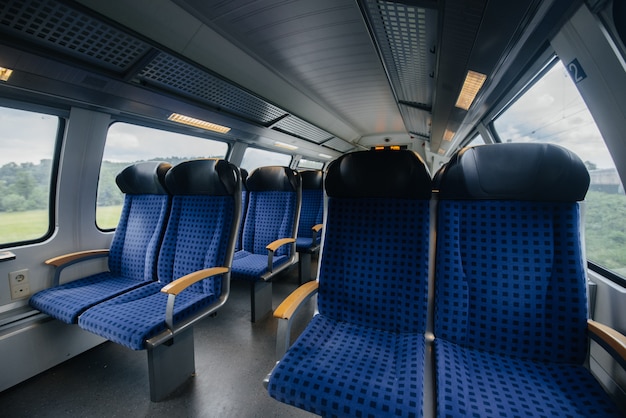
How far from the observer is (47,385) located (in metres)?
2.12

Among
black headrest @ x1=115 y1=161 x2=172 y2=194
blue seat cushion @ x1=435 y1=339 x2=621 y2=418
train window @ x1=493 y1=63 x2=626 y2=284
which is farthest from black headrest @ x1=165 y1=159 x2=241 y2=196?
train window @ x1=493 y1=63 x2=626 y2=284

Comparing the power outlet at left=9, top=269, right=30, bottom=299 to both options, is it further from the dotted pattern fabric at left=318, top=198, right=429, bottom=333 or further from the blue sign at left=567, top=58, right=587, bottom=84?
the blue sign at left=567, top=58, right=587, bottom=84

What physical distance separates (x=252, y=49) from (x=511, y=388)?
320 centimetres

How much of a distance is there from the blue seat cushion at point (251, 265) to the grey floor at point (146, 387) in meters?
0.61

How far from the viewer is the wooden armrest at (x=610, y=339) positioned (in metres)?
1.04

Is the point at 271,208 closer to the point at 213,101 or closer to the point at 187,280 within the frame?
the point at 213,101

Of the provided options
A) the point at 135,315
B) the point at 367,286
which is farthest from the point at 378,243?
the point at 135,315

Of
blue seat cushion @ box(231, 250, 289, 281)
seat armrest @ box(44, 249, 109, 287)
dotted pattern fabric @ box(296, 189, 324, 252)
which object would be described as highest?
dotted pattern fabric @ box(296, 189, 324, 252)

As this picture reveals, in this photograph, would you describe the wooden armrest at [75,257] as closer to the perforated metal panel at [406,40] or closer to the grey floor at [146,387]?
the grey floor at [146,387]

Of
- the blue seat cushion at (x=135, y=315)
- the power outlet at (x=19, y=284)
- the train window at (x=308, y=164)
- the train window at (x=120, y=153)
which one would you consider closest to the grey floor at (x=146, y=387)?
the blue seat cushion at (x=135, y=315)

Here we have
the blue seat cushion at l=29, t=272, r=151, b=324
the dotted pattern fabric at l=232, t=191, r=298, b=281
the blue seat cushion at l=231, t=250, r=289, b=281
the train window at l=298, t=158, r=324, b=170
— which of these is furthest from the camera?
the train window at l=298, t=158, r=324, b=170

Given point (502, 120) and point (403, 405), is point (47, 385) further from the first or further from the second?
point (502, 120)

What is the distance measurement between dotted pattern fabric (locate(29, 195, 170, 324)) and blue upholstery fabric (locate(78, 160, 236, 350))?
0.49 ft

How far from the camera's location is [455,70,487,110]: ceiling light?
2.28m
